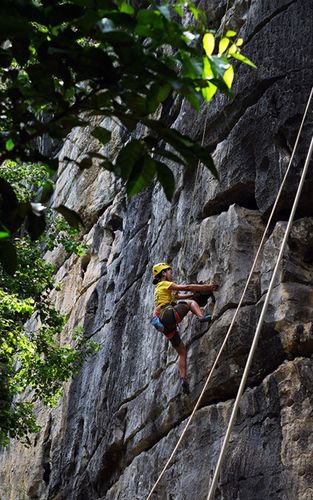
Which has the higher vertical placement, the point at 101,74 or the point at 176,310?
the point at 176,310

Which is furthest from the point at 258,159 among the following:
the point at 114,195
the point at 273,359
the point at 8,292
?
the point at 114,195

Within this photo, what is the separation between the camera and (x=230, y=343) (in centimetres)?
805

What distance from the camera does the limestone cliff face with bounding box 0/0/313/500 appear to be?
24.1 feet

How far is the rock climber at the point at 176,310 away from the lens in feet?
28.7

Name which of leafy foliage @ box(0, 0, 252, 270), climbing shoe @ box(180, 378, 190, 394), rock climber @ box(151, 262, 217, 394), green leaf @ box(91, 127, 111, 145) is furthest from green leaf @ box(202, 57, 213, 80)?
climbing shoe @ box(180, 378, 190, 394)

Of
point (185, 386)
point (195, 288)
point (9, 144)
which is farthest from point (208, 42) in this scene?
point (185, 386)

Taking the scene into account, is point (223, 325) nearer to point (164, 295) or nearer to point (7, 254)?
point (164, 295)

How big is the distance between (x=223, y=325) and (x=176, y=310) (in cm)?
91

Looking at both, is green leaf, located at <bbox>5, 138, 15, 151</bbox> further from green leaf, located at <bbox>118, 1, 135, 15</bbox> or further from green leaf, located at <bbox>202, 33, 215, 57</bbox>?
green leaf, located at <bbox>202, 33, 215, 57</bbox>

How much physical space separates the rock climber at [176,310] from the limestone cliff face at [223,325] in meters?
0.10

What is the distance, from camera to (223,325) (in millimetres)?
8211

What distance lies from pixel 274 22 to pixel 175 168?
253cm

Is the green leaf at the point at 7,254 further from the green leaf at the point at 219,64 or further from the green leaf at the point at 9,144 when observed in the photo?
the green leaf at the point at 219,64

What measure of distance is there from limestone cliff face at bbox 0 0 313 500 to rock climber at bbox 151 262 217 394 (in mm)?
105
